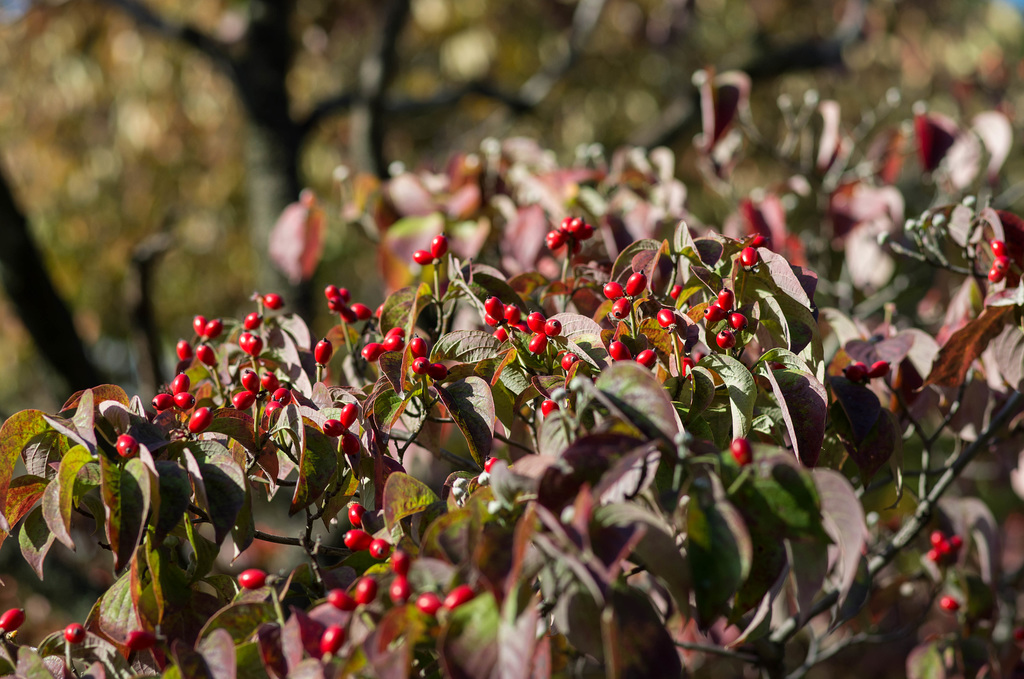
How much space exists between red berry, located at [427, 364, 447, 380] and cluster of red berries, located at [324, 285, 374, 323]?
13.2 inches

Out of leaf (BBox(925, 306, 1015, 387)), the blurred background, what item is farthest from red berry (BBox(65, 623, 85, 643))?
the blurred background

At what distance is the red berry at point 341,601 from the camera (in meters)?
0.85

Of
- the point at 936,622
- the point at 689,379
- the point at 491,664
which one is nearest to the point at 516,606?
the point at 491,664

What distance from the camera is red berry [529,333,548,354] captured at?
3.56 feet

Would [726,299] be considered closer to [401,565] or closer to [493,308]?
[493,308]

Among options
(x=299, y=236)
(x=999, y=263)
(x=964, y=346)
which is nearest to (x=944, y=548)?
(x=964, y=346)

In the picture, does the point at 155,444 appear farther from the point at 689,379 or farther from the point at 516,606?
the point at 689,379

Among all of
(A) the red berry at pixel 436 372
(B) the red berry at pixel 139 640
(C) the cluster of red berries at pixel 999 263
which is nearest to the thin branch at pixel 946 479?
(C) the cluster of red berries at pixel 999 263

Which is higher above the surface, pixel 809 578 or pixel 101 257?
pixel 809 578

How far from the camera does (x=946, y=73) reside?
666 centimetres

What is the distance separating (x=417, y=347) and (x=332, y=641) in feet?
1.24

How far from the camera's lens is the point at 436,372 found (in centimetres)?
109

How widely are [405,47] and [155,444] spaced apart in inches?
244

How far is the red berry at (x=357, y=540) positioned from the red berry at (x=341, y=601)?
0.14 meters
